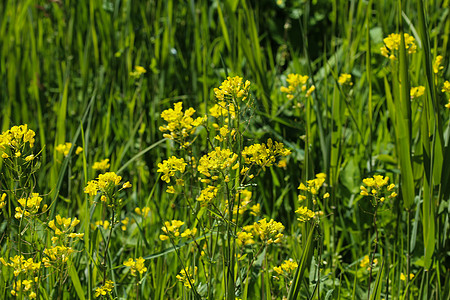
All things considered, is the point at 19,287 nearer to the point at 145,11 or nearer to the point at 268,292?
the point at 268,292

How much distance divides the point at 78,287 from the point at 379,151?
1.42 metres

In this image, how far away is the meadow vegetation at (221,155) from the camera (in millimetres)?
1582

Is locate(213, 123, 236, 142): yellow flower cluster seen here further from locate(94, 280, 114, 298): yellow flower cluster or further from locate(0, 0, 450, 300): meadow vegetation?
locate(94, 280, 114, 298): yellow flower cluster

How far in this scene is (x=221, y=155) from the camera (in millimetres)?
1414

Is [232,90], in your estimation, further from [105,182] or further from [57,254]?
[57,254]

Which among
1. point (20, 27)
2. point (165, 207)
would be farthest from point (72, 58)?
point (165, 207)

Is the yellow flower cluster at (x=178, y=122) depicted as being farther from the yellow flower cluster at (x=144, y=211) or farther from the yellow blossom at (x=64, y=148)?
the yellow blossom at (x=64, y=148)

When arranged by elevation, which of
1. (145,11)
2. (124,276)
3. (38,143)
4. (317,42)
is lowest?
(124,276)

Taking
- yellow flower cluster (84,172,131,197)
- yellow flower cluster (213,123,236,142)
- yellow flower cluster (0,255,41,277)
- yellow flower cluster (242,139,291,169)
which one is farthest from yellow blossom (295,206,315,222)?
yellow flower cluster (0,255,41,277)

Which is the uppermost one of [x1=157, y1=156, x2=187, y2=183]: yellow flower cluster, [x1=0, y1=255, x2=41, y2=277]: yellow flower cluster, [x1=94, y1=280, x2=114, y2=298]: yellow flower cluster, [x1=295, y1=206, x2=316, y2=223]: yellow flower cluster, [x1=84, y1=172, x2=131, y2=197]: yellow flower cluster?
[x1=157, y1=156, x2=187, y2=183]: yellow flower cluster

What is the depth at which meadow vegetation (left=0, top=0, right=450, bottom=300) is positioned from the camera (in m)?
1.58

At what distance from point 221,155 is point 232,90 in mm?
175

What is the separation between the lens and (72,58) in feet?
10.7

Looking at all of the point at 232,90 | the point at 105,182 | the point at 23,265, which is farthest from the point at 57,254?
the point at 232,90
